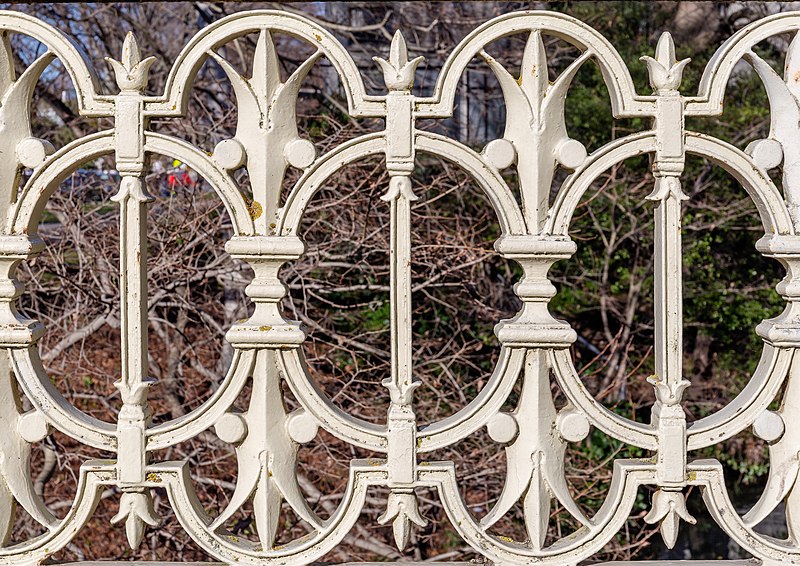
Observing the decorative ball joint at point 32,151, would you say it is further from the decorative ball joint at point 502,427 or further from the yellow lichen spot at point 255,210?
the decorative ball joint at point 502,427

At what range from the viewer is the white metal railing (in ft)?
5.12

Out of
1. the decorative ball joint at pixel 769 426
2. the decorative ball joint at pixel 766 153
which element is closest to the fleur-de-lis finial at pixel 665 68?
the decorative ball joint at pixel 766 153

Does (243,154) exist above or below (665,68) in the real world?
below

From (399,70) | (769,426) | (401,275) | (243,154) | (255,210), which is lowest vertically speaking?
(769,426)

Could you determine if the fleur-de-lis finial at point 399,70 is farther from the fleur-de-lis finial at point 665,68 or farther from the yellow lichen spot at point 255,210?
the fleur-de-lis finial at point 665,68

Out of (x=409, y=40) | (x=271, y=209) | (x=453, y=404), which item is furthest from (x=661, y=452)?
(x=409, y=40)

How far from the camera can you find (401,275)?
1.56m

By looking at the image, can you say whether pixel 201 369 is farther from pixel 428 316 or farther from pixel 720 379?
pixel 720 379

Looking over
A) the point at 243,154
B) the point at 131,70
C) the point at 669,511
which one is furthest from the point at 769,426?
the point at 131,70

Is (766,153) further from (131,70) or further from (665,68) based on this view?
(131,70)

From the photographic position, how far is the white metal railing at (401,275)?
156 cm

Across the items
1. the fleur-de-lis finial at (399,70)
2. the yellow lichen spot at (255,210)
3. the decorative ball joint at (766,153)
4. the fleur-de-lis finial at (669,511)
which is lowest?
the fleur-de-lis finial at (669,511)

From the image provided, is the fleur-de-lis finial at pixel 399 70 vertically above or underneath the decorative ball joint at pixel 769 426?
above

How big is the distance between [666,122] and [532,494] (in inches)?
28.3
